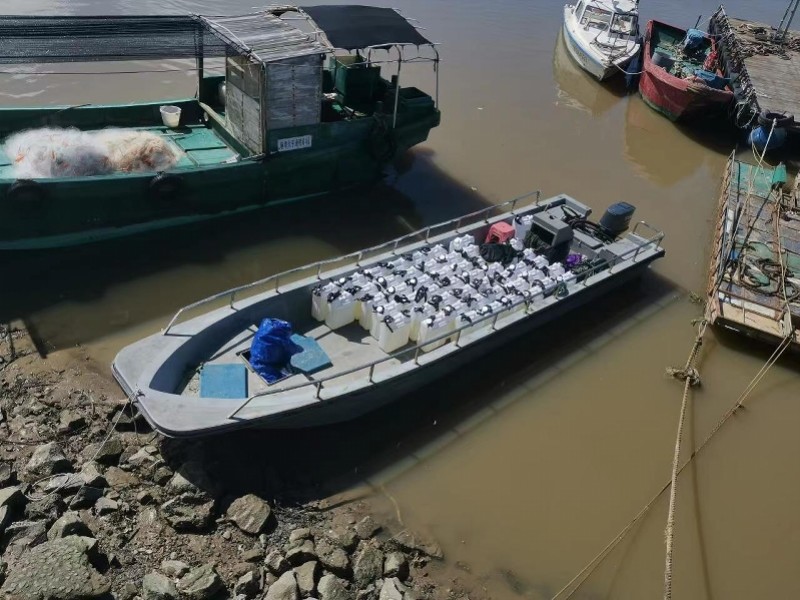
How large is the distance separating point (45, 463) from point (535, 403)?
6163 mm

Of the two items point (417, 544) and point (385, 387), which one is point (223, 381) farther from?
point (417, 544)

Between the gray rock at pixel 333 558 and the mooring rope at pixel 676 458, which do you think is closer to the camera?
the gray rock at pixel 333 558

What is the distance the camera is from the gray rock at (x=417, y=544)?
7.12 meters

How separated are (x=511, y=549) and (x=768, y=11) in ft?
118

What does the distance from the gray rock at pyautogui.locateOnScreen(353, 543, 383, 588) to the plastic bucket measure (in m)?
9.01

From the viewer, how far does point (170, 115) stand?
1229cm

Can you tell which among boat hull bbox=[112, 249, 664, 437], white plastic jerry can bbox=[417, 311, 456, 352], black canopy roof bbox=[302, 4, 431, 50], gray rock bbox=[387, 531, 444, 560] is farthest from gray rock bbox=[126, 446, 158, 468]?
black canopy roof bbox=[302, 4, 431, 50]

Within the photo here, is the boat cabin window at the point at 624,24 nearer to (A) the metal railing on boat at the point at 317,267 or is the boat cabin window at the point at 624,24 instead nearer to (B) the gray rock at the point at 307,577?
(A) the metal railing on boat at the point at 317,267

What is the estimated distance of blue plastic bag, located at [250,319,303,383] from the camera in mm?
7914

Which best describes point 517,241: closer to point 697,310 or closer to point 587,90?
point 697,310

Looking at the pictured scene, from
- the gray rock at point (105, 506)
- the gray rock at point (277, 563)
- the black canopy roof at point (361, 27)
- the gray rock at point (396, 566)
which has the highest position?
the black canopy roof at point (361, 27)

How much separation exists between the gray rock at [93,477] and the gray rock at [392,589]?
10.3ft

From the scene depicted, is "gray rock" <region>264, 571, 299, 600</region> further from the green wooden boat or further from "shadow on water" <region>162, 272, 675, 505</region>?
the green wooden boat

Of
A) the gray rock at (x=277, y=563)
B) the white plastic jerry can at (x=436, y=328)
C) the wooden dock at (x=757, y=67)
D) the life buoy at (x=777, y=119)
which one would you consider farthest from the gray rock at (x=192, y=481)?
the wooden dock at (x=757, y=67)
